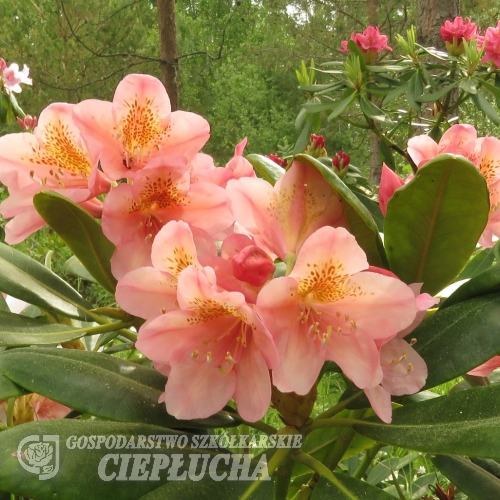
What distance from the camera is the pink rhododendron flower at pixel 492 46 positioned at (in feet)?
5.79

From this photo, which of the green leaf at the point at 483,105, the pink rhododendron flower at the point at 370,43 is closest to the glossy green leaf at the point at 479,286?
the green leaf at the point at 483,105

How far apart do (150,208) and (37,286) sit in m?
0.20

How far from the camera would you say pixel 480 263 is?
0.96m

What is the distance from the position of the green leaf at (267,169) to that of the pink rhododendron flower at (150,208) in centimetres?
9

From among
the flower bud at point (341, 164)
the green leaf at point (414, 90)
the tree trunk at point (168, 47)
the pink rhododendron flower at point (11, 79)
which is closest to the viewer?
the flower bud at point (341, 164)

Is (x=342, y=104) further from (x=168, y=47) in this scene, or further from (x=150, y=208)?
(x=168, y=47)

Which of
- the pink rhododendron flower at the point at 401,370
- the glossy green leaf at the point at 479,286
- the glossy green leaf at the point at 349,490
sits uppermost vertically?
the glossy green leaf at the point at 479,286

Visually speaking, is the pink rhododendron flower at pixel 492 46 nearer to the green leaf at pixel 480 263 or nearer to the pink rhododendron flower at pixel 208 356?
the green leaf at pixel 480 263

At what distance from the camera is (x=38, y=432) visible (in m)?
0.53

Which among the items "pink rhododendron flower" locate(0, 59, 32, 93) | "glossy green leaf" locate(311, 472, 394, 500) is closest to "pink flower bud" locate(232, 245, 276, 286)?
"glossy green leaf" locate(311, 472, 394, 500)

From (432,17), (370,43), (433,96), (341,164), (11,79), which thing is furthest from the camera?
(11,79)

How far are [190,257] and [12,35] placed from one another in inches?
320

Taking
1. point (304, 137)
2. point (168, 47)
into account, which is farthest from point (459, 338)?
point (168, 47)

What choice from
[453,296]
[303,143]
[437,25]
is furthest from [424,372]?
[437,25]
